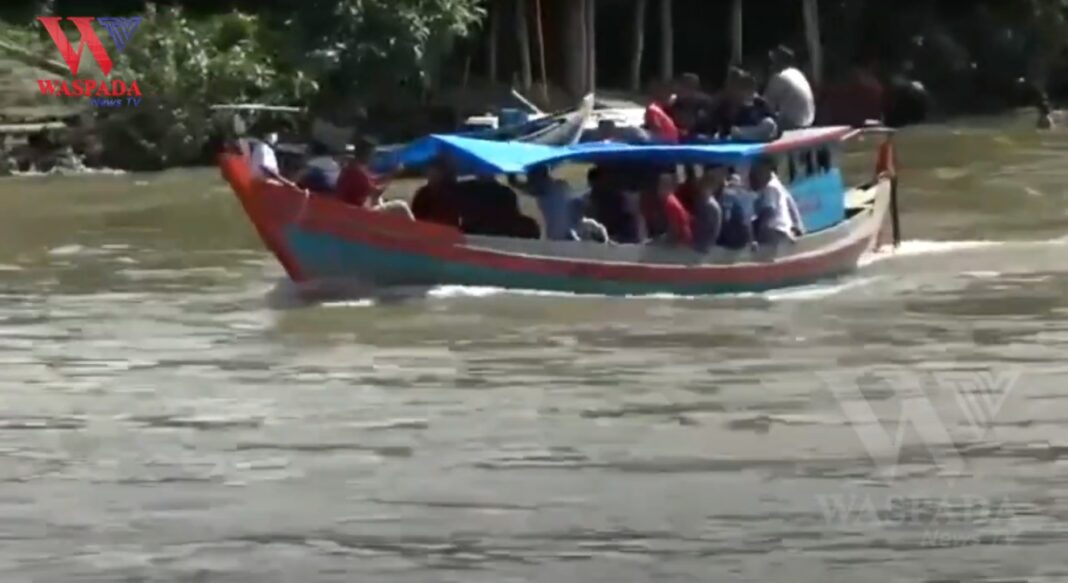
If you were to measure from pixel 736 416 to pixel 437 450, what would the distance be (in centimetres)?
209

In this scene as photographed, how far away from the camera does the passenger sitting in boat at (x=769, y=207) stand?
21.2 meters

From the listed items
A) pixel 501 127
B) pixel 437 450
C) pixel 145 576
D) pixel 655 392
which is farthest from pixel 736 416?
pixel 501 127

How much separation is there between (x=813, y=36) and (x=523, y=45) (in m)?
6.51

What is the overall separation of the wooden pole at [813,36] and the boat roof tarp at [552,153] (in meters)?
25.6

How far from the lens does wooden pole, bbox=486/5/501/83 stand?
1730 inches

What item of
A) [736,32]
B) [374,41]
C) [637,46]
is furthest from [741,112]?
[736,32]

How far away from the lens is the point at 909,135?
43875 mm

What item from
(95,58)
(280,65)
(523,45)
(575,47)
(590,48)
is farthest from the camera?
(590,48)

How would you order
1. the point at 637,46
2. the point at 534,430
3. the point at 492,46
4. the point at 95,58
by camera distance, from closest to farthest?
the point at 534,430 < the point at 95,58 < the point at 492,46 < the point at 637,46

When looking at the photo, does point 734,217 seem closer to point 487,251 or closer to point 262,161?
point 487,251

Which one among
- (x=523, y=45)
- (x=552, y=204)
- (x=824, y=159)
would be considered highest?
(x=552, y=204)

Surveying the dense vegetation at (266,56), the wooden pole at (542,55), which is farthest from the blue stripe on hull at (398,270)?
the wooden pole at (542,55)

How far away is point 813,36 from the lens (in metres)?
46.3

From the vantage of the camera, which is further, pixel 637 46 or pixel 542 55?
pixel 637 46
